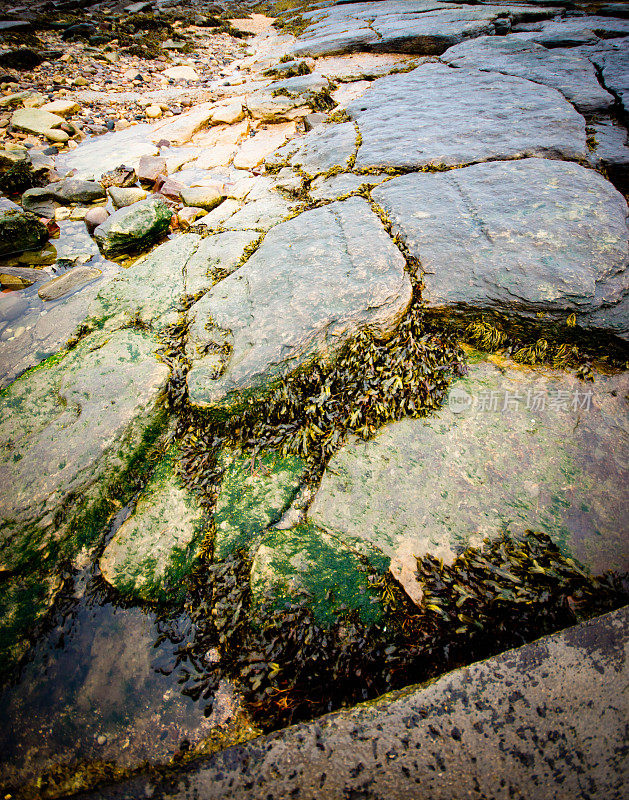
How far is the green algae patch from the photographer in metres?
1.81

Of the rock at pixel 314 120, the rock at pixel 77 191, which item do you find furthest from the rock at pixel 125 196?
the rock at pixel 314 120

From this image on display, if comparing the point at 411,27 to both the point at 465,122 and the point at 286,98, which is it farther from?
the point at 465,122

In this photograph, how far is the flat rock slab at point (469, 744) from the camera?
45.9 inches

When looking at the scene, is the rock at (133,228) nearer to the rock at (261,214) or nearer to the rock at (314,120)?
the rock at (261,214)

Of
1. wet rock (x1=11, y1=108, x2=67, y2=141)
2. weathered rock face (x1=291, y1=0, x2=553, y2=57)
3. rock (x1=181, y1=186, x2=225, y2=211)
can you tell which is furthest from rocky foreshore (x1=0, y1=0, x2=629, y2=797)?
wet rock (x1=11, y1=108, x2=67, y2=141)

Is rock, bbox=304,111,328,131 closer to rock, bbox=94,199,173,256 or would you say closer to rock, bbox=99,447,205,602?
rock, bbox=94,199,173,256

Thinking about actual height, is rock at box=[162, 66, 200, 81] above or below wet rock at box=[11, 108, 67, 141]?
above

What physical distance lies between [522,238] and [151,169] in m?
5.24

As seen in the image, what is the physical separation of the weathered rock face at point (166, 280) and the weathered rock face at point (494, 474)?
2.05 metres

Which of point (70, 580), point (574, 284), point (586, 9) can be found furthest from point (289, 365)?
point (586, 9)

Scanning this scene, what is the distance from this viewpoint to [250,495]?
2.16 metres

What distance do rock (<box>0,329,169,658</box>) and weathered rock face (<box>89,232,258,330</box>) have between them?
385mm

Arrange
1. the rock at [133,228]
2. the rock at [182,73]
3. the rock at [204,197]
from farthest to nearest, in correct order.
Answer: the rock at [182,73]
the rock at [204,197]
the rock at [133,228]

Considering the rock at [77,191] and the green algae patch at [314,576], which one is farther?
the rock at [77,191]
